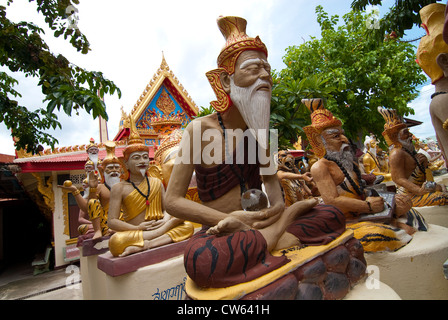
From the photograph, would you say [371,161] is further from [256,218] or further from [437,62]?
[256,218]

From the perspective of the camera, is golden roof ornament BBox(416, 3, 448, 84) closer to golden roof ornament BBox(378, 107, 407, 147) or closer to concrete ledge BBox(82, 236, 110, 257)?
golden roof ornament BBox(378, 107, 407, 147)

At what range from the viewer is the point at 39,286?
5.76 meters

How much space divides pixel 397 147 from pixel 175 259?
3.00 meters

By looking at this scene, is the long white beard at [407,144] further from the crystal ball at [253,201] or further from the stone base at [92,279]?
the stone base at [92,279]

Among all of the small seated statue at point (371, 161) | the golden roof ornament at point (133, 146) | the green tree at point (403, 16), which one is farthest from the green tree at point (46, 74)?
the small seated statue at point (371, 161)

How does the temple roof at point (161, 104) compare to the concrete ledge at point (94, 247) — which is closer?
the concrete ledge at point (94, 247)

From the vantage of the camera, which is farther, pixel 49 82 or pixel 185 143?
pixel 49 82

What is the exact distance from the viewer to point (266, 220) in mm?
1881

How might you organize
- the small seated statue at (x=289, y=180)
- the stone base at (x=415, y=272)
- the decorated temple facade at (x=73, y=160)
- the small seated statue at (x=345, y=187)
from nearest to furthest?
1. the stone base at (x=415, y=272)
2. the small seated statue at (x=345, y=187)
3. the small seated statue at (x=289, y=180)
4. the decorated temple facade at (x=73, y=160)

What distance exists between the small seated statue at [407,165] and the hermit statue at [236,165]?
2084 millimetres

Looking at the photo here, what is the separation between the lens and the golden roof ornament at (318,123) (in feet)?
10.0

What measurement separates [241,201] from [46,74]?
2.75 metres
